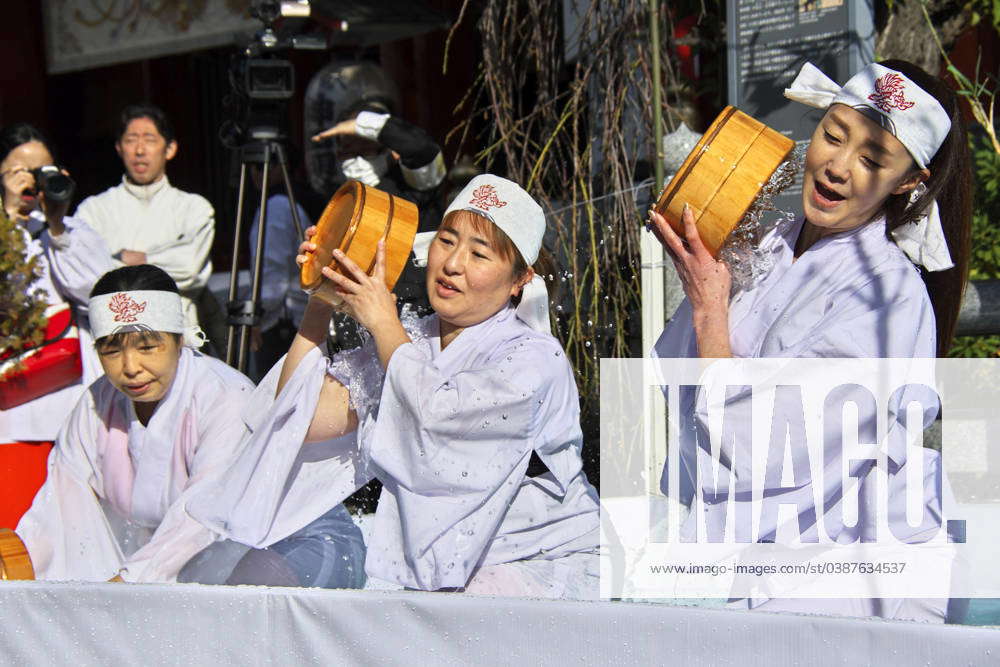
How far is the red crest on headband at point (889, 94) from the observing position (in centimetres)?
181

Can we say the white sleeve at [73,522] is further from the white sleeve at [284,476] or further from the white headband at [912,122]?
the white headband at [912,122]

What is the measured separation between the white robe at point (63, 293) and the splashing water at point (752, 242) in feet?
7.09

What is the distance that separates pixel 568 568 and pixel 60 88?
5.91m

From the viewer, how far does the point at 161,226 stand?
4016 mm

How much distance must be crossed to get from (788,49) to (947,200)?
1356mm

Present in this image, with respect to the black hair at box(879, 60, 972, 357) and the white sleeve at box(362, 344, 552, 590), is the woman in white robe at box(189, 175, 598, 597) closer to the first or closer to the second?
the white sleeve at box(362, 344, 552, 590)

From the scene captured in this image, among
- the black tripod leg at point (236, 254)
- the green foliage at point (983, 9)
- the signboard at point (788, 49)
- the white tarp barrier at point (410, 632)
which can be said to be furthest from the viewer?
the green foliage at point (983, 9)

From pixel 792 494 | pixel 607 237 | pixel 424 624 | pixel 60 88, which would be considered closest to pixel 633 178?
pixel 607 237

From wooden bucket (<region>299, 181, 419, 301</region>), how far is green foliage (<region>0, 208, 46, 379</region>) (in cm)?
147

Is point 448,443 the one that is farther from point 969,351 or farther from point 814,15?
point 969,351

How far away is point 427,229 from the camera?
331 cm

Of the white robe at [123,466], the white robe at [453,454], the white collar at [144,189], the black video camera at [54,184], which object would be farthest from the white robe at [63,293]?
the white robe at [453,454]

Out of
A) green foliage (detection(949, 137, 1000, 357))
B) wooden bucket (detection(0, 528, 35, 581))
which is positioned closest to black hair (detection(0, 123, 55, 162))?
wooden bucket (detection(0, 528, 35, 581))

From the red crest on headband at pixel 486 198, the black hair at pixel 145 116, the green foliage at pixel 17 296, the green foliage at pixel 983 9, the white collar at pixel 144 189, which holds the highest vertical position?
the green foliage at pixel 983 9
